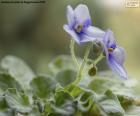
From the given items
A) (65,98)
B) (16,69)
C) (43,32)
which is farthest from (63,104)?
(43,32)

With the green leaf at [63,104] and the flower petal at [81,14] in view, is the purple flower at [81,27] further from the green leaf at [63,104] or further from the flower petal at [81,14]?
the green leaf at [63,104]

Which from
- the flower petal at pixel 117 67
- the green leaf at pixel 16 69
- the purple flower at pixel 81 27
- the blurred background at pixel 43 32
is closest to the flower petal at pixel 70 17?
the purple flower at pixel 81 27

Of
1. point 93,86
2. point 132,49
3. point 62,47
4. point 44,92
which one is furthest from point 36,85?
point 62,47

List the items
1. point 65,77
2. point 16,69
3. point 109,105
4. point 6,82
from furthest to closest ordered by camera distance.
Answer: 1. point 16,69
2. point 65,77
3. point 6,82
4. point 109,105

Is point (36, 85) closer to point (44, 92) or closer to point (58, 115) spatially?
point (44, 92)

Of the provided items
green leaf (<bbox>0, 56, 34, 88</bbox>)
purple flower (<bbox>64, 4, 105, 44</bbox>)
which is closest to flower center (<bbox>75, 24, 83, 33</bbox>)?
purple flower (<bbox>64, 4, 105, 44</bbox>)

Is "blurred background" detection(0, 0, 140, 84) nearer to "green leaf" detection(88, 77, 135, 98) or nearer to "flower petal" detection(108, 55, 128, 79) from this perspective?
"green leaf" detection(88, 77, 135, 98)

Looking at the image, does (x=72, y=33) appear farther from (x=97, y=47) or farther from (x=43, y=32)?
(x=43, y=32)
